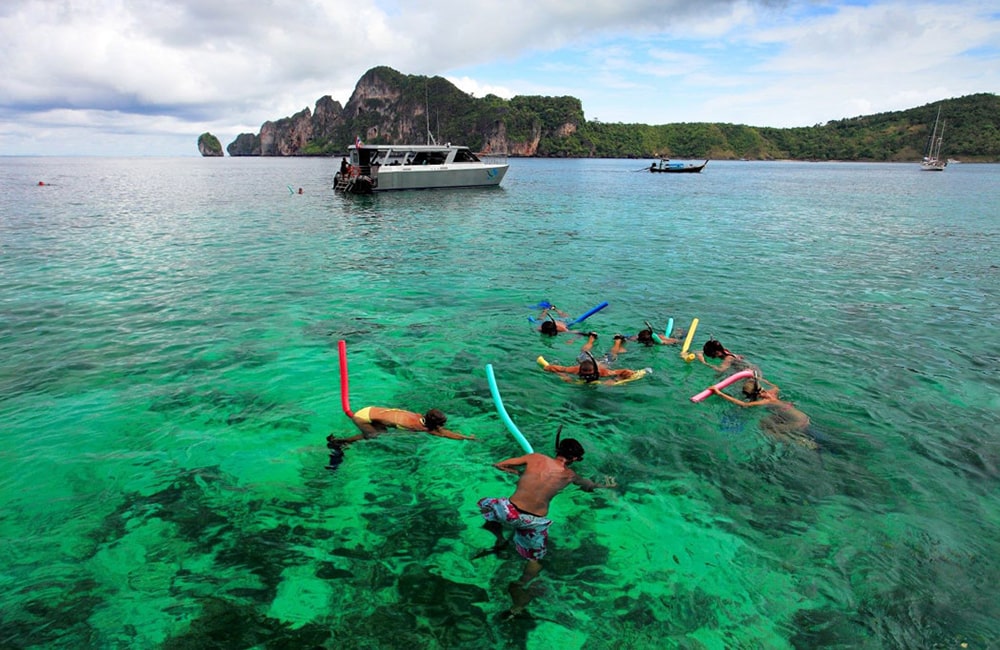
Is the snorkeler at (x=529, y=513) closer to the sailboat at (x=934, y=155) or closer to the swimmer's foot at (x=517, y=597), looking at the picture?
the swimmer's foot at (x=517, y=597)

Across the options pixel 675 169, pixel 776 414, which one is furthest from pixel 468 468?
pixel 675 169

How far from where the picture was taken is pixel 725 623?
5293 millimetres

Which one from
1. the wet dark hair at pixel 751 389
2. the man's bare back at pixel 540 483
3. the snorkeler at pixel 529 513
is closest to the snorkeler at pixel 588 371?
the wet dark hair at pixel 751 389

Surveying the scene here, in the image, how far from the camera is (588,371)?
33.2 feet

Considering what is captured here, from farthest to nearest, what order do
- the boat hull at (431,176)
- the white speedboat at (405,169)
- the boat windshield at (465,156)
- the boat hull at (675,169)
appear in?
the boat hull at (675,169) → the boat windshield at (465,156) → the boat hull at (431,176) → the white speedboat at (405,169)

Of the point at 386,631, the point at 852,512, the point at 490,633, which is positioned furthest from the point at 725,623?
the point at 386,631

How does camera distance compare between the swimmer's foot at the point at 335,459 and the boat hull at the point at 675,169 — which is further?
the boat hull at the point at 675,169

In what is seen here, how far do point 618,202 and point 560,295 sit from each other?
3430 cm

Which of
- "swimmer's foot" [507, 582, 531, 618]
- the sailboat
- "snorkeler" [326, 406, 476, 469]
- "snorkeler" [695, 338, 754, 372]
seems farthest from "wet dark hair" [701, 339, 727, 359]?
the sailboat

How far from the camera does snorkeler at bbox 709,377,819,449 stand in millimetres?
8531

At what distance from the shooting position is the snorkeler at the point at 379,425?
25.6ft

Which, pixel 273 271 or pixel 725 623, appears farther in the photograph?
pixel 273 271

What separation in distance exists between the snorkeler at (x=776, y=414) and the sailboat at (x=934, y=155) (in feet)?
448

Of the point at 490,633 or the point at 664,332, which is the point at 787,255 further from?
the point at 490,633
